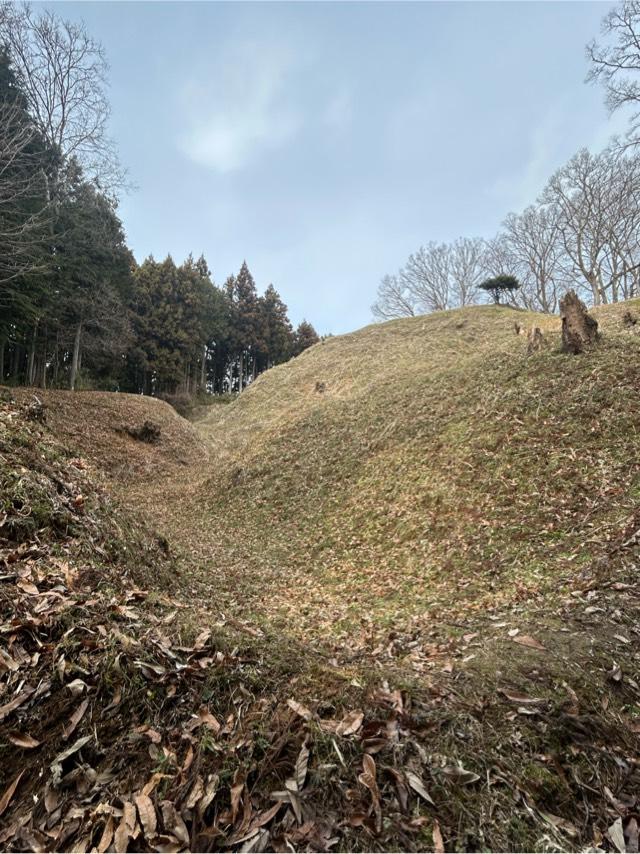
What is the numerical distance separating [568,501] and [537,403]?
118 inches

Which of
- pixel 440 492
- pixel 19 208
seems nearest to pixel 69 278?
pixel 19 208

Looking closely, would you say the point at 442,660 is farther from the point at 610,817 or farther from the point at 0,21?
the point at 0,21

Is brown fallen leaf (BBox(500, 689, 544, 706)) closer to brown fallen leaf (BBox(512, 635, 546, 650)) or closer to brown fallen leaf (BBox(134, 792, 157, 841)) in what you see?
brown fallen leaf (BBox(512, 635, 546, 650))

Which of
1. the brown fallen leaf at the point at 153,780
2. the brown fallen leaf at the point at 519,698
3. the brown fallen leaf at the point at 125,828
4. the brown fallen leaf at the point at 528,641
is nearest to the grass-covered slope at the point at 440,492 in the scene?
the brown fallen leaf at the point at 528,641

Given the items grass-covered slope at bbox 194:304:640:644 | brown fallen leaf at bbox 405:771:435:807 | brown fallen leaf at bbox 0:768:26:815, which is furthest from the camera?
grass-covered slope at bbox 194:304:640:644

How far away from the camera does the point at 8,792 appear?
1.75 meters

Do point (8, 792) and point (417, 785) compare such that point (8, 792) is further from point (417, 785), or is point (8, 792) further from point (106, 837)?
point (417, 785)

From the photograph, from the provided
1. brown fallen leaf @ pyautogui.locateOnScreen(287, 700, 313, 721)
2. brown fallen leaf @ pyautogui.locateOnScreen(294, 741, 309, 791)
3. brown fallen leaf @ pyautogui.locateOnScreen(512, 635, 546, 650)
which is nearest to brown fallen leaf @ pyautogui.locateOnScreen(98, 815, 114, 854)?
brown fallen leaf @ pyautogui.locateOnScreen(294, 741, 309, 791)

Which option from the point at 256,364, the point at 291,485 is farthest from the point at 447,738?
the point at 256,364

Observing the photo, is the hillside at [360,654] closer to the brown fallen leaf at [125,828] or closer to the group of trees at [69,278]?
the brown fallen leaf at [125,828]

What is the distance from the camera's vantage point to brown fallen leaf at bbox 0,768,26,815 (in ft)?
5.60

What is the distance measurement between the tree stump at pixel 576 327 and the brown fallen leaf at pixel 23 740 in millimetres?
10499

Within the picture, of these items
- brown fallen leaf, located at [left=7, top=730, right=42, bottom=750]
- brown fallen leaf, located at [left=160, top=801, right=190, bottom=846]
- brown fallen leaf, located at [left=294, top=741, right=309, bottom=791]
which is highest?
brown fallen leaf, located at [left=7, top=730, right=42, bottom=750]

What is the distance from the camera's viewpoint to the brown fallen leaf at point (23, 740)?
75.1 inches
